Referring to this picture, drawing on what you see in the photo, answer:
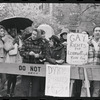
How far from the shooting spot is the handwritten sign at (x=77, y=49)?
6.42 m

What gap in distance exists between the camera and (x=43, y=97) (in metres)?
6.63

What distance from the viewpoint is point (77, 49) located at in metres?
6.46

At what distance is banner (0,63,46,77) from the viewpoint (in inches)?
256

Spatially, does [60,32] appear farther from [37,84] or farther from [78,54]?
[37,84]

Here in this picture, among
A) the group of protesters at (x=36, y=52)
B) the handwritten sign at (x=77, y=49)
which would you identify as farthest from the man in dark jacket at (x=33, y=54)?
the handwritten sign at (x=77, y=49)

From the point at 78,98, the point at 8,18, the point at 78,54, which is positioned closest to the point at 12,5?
the point at 8,18

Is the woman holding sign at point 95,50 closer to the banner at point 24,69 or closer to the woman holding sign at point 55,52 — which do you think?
the woman holding sign at point 55,52

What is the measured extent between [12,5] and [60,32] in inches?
40.6

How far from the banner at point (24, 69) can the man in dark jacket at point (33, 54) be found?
76 millimetres

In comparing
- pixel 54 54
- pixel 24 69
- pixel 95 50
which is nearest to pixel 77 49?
pixel 95 50

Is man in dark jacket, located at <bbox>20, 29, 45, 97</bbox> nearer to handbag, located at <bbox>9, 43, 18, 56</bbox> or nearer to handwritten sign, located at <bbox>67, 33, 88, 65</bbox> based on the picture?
handbag, located at <bbox>9, 43, 18, 56</bbox>

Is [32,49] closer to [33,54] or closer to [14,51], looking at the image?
[33,54]

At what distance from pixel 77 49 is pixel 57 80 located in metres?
0.71

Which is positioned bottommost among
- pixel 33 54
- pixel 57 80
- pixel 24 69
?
pixel 57 80
